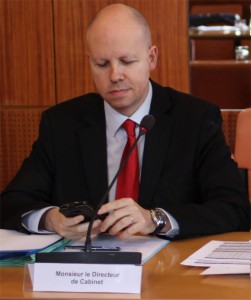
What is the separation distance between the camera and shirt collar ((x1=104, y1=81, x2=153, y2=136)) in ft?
8.13

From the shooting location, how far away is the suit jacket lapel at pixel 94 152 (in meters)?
2.47

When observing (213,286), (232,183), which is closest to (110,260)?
(213,286)

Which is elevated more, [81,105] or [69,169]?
[81,105]

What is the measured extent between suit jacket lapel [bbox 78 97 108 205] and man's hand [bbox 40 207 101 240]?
364mm

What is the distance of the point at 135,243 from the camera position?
→ 78.6 inches

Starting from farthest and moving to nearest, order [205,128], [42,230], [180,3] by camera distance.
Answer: [180,3] < [205,128] < [42,230]

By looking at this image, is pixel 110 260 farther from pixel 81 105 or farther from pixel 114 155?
pixel 81 105

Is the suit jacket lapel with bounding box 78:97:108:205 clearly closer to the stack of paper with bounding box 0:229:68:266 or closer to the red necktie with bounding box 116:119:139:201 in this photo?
the red necktie with bounding box 116:119:139:201

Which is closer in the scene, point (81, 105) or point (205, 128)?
point (205, 128)

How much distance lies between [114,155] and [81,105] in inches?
11.2

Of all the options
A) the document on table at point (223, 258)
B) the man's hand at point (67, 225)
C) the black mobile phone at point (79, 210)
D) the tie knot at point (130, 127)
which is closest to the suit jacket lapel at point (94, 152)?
the tie knot at point (130, 127)

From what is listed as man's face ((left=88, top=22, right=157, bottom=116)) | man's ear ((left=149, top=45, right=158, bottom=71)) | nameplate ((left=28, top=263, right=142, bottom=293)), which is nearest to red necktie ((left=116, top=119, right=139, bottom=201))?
man's face ((left=88, top=22, right=157, bottom=116))

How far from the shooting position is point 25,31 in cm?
398

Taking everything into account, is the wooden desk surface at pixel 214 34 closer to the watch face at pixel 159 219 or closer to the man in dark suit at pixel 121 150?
the man in dark suit at pixel 121 150
